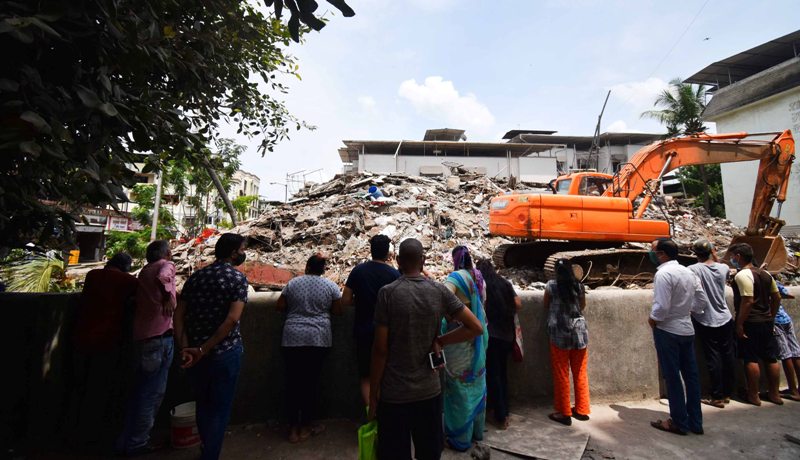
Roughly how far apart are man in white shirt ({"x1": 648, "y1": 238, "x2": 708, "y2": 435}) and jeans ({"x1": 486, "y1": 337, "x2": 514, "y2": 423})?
1400 mm

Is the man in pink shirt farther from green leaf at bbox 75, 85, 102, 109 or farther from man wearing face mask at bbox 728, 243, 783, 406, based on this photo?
man wearing face mask at bbox 728, 243, 783, 406

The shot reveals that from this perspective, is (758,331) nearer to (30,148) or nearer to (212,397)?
(212,397)

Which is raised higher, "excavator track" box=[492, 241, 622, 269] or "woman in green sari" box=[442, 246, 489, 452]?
"excavator track" box=[492, 241, 622, 269]

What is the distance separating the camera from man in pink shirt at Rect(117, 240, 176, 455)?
111 inches

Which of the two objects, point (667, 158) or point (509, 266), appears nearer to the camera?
point (667, 158)

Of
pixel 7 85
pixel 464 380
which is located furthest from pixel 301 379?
pixel 7 85

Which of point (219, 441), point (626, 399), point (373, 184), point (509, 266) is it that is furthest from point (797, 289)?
point (373, 184)

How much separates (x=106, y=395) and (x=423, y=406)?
9.52ft

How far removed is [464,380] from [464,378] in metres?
0.02

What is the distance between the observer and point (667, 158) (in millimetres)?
8258

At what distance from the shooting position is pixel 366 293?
117 inches

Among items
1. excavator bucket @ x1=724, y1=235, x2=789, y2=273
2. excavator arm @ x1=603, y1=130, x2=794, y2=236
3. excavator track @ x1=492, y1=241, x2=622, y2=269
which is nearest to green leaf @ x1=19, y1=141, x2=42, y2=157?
excavator track @ x1=492, y1=241, x2=622, y2=269

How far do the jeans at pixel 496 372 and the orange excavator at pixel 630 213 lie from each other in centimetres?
461

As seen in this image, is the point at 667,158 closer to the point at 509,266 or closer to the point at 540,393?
the point at 509,266
